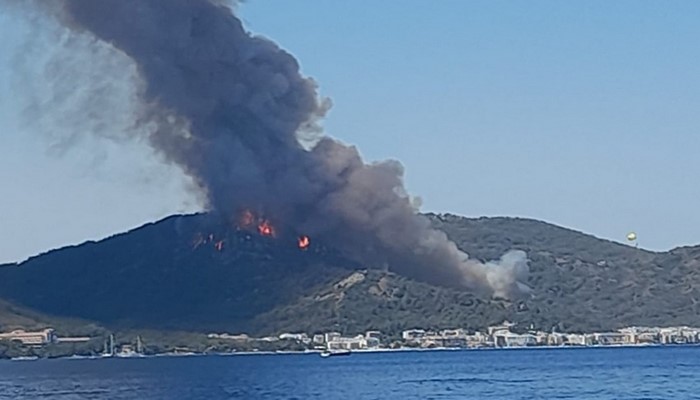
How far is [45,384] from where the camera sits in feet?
547

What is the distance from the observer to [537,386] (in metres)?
138

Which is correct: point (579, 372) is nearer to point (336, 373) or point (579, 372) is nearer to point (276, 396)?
point (336, 373)

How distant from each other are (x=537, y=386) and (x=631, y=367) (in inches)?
1863

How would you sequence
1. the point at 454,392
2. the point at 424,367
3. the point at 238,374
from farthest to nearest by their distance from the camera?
the point at 424,367
the point at 238,374
the point at 454,392

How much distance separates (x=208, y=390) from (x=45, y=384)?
94.3ft

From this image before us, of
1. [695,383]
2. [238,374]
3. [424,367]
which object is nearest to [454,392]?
[695,383]

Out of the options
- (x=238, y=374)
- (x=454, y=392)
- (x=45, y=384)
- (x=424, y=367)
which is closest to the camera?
(x=454, y=392)

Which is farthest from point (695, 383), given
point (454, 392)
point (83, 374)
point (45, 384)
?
point (83, 374)

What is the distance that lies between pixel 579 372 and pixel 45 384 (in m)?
58.1

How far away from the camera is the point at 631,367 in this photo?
18250cm

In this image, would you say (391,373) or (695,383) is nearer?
(695,383)

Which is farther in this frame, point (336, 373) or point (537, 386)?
point (336, 373)

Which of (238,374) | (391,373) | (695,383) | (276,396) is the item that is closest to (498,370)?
(391,373)

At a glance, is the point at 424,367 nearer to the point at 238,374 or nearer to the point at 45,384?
the point at 238,374
